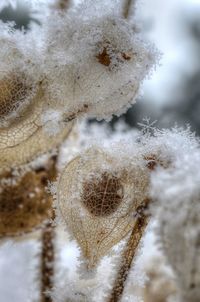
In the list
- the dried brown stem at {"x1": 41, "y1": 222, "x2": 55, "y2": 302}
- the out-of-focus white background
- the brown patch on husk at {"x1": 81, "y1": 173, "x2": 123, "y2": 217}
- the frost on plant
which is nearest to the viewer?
the frost on plant

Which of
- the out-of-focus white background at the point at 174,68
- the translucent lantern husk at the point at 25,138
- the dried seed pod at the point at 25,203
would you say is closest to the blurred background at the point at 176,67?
the out-of-focus white background at the point at 174,68

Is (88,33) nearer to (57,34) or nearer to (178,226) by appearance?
(57,34)

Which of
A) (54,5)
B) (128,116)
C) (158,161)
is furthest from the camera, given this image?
(128,116)

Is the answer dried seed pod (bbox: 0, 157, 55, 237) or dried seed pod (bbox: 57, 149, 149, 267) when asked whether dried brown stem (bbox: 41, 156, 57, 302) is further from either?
dried seed pod (bbox: 57, 149, 149, 267)

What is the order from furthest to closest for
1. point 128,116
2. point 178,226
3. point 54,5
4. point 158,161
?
point 128,116 → point 54,5 → point 158,161 → point 178,226

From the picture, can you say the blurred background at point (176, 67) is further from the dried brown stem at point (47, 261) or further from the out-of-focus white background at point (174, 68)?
the dried brown stem at point (47, 261)

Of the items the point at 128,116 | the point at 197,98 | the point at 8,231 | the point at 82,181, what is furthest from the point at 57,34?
the point at 197,98

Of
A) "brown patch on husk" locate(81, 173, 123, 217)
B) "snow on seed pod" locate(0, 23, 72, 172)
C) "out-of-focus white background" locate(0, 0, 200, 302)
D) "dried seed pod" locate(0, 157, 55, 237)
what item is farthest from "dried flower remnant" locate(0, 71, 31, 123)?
"out-of-focus white background" locate(0, 0, 200, 302)
